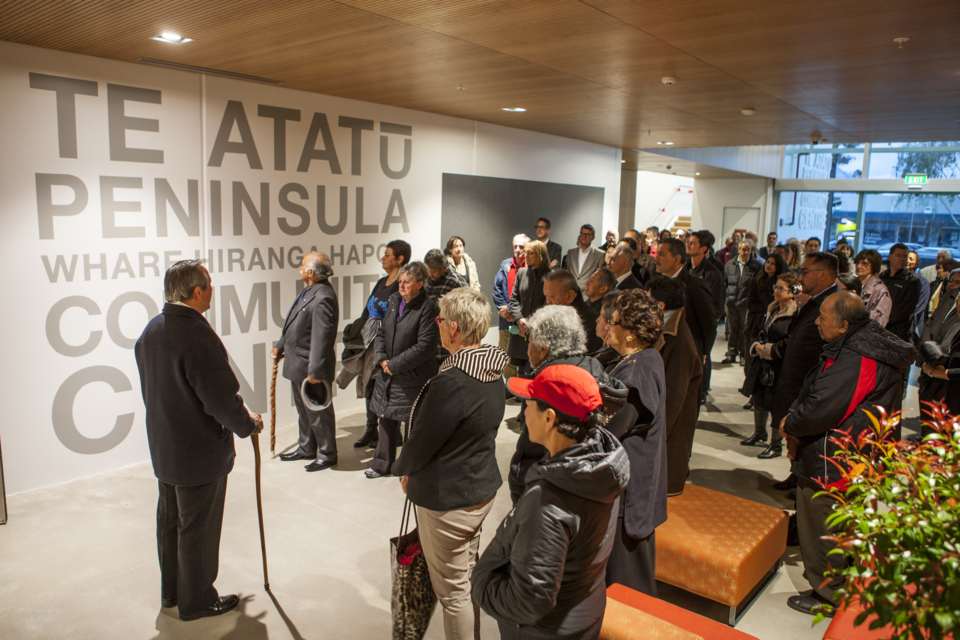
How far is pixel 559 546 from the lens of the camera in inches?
67.6

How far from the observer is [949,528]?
113 cm

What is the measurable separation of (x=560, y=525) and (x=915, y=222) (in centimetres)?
1917

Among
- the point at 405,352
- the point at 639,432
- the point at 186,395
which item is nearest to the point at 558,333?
the point at 639,432

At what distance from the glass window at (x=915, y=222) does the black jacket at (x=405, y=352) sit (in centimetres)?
1649

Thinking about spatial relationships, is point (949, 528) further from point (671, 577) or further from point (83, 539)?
point (83, 539)

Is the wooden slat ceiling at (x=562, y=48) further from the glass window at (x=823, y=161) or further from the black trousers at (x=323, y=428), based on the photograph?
the glass window at (x=823, y=161)

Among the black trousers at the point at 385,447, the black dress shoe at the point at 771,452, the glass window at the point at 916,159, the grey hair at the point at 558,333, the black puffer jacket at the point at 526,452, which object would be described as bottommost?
the black dress shoe at the point at 771,452

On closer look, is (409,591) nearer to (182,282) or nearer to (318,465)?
(182,282)

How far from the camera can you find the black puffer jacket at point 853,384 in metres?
3.23

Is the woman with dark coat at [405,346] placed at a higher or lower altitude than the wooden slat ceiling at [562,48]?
lower

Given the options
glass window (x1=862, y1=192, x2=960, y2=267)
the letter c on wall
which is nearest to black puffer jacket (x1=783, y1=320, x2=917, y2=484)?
the letter c on wall

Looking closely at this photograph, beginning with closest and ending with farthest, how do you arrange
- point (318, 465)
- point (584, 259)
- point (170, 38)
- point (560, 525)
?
1. point (560, 525)
2. point (170, 38)
3. point (318, 465)
4. point (584, 259)

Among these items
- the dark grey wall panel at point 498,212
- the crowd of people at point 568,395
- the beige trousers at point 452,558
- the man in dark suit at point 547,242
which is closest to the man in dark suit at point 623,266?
the crowd of people at point 568,395

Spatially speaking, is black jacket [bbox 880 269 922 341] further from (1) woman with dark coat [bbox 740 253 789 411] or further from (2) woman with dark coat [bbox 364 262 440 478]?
(2) woman with dark coat [bbox 364 262 440 478]
